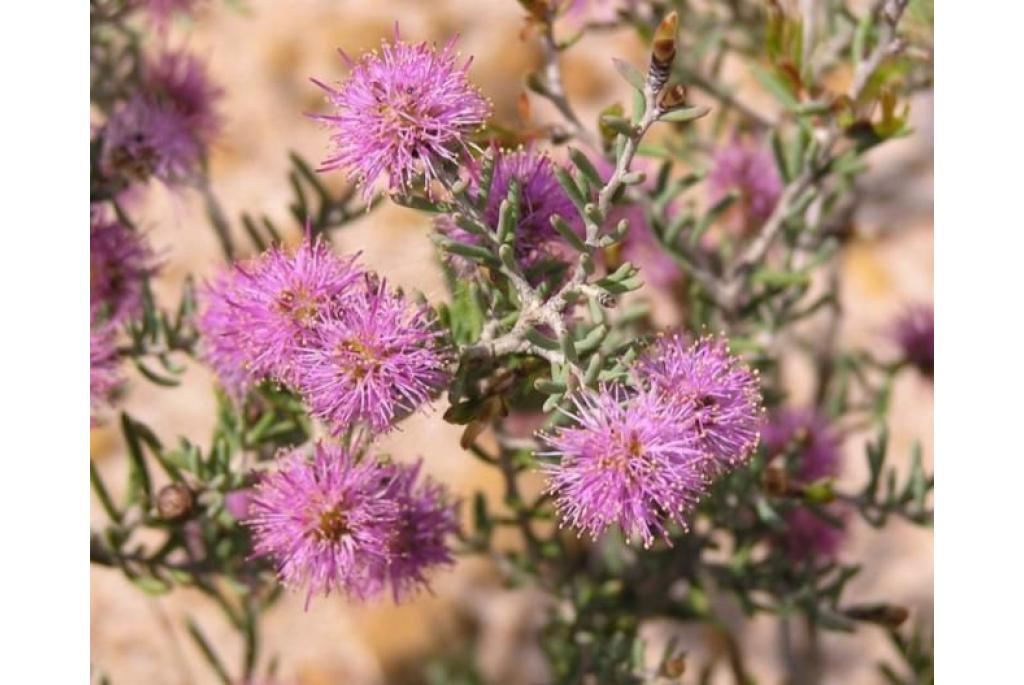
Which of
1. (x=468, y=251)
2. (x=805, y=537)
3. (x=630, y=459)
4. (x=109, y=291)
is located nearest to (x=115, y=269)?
(x=109, y=291)

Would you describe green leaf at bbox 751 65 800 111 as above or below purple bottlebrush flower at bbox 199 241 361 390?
above

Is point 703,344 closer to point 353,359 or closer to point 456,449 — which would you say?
point 353,359

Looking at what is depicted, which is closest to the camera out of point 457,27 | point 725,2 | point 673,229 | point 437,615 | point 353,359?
point 353,359

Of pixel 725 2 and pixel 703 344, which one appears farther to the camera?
pixel 725 2

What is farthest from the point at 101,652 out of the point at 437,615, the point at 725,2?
the point at 725,2

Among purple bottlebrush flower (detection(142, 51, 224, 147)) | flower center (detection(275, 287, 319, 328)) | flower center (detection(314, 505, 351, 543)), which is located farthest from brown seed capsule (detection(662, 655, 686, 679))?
purple bottlebrush flower (detection(142, 51, 224, 147))

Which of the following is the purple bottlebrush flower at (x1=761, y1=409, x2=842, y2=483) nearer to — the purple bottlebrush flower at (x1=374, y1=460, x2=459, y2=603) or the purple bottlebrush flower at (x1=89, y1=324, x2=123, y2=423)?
the purple bottlebrush flower at (x1=374, y1=460, x2=459, y2=603)

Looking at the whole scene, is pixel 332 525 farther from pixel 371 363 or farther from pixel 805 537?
pixel 805 537

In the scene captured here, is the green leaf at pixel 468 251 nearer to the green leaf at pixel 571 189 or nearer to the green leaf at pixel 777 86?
the green leaf at pixel 571 189
